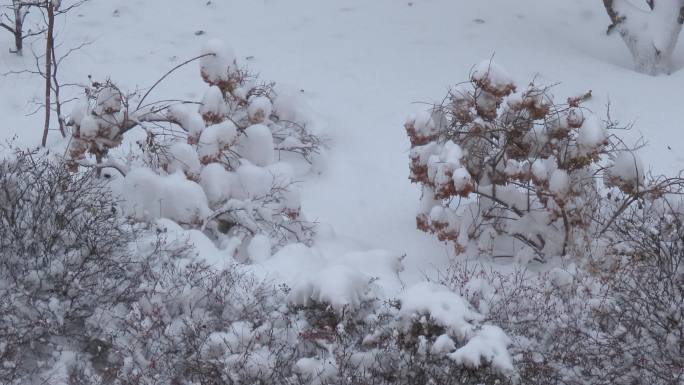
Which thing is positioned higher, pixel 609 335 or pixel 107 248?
pixel 609 335

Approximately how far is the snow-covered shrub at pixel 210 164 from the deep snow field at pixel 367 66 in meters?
0.62

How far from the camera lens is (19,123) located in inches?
354

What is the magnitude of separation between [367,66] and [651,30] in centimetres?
347

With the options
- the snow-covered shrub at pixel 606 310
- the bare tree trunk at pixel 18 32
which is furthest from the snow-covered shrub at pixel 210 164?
the bare tree trunk at pixel 18 32

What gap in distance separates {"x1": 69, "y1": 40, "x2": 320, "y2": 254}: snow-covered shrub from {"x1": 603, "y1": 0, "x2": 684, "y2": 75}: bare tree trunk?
480cm

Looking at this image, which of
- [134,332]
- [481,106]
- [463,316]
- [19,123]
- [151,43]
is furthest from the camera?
[151,43]

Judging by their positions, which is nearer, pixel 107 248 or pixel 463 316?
pixel 463 316

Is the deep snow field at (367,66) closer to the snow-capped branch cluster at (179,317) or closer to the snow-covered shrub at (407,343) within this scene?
the snow-capped branch cluster at (179,317)

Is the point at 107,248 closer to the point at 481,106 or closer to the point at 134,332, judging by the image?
→ the point at 134,332

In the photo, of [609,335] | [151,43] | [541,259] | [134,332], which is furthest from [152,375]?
[151,43]

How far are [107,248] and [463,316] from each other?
2700 millimetres

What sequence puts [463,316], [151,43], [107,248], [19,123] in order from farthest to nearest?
[151,43] < [19,123] < [107,248] < [463,316]

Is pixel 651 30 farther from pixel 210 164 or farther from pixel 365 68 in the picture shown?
pixel 210 164

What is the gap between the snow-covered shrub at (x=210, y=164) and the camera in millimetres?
6930
